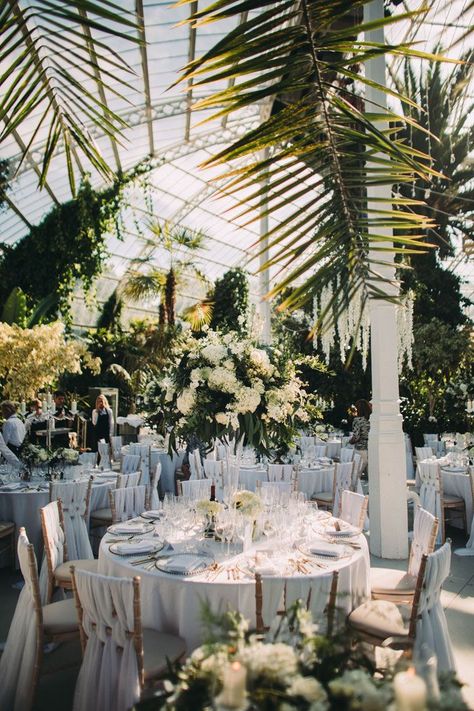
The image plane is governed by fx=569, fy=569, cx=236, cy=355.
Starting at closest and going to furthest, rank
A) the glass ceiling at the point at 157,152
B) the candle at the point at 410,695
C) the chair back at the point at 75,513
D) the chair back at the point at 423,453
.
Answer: the candle at the point at 410,695, the chair back at the point at 75,513, the chair back at the point at 423,453, the glass ceiling at the point at 157,152

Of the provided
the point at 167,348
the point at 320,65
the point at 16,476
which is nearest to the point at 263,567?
the point at 320,65

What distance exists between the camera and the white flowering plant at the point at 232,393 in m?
3.65

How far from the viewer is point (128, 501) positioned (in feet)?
15.0

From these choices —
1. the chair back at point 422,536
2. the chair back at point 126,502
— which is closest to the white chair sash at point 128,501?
the chair back at point 126,502

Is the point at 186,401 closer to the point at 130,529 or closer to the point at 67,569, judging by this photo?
the point at 130,529

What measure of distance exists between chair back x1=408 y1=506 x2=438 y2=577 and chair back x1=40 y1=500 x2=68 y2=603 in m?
2.40

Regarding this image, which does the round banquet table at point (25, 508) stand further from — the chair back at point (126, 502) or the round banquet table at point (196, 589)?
the round banquet table at point (196, 589)

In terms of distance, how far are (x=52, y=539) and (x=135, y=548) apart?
0.88 metres

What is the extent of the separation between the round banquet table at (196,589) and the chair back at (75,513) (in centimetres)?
178

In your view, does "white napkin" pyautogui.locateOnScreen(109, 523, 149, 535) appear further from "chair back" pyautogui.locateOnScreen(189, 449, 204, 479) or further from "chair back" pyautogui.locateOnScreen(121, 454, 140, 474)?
Answer: "chair back" pyautogui.locateOnScreen(121, 454, 140, 474)

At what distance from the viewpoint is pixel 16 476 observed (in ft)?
19.7

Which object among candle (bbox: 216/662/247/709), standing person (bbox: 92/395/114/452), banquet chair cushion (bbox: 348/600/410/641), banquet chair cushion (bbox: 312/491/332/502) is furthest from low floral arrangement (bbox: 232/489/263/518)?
standing person (bbox: 92/395/114/452)

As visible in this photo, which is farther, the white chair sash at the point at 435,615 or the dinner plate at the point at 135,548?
the dinner plate at the point at 135,548

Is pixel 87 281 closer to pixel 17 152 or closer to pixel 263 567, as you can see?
pixel 17 152
